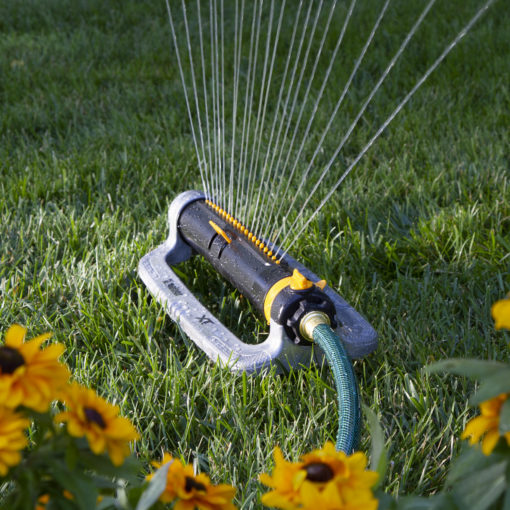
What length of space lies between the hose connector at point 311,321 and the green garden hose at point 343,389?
0.01 m

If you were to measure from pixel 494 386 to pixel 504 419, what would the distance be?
0.03 metres

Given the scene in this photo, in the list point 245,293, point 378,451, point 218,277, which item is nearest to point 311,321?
point 245,293

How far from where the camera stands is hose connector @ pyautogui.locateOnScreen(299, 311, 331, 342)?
130 centimetres

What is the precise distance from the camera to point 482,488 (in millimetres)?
560

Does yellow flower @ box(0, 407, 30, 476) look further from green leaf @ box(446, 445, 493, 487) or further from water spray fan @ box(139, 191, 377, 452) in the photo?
water spray fan @ box(139, 191, 377, 452)

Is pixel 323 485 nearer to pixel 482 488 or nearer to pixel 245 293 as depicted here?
pixel 482 488

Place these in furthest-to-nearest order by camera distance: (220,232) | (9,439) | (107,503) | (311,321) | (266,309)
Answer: (220,232)
(266,309)
(311,321)
(107,503)
(9,439)

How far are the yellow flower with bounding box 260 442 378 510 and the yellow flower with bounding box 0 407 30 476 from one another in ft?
0.66

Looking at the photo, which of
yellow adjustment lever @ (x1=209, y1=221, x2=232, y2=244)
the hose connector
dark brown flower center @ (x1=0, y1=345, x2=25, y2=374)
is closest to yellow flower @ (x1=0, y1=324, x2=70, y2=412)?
dark brown flower center @ (x1=0, y1=345, x2=25, y2=374)

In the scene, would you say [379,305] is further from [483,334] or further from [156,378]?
[156,378]

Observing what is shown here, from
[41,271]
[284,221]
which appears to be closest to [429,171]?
[284,221]

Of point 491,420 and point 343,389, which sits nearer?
point 491,420

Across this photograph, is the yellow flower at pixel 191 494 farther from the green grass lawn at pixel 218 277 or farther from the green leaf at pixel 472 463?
the green grass lawn at pixel 218 277

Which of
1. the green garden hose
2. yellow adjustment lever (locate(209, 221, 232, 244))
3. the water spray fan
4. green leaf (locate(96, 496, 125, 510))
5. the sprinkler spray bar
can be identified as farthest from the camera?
yellow adjustment lever (locate(209, 221, 232, 244))
